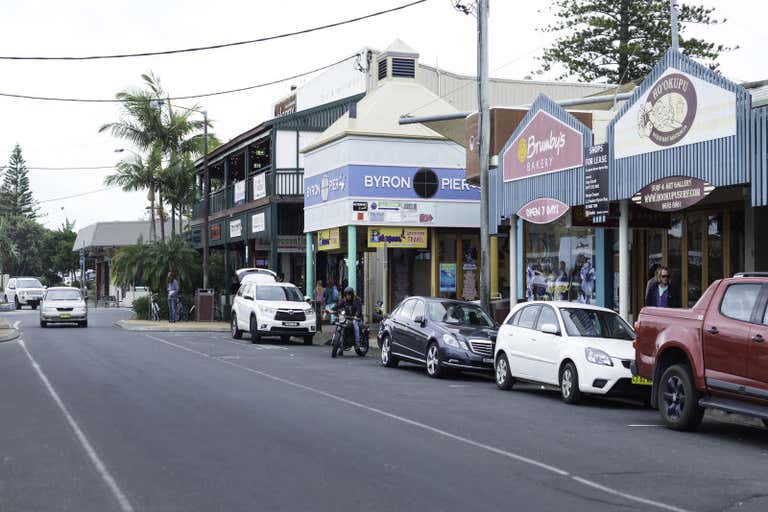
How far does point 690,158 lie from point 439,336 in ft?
18.6

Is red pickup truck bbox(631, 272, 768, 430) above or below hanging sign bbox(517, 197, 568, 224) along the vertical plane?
below

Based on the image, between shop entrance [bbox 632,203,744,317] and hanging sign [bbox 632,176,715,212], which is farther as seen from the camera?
shop entrance [bbox 632,203,744,317]

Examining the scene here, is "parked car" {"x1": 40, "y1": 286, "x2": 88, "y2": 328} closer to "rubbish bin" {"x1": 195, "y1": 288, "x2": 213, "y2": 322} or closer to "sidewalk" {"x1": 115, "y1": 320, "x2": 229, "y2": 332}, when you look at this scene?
"sidewalk" {"x1": 115, "y1": 320, "x2": 229, "y2": 332}

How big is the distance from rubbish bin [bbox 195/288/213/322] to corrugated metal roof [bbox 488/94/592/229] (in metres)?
20.6

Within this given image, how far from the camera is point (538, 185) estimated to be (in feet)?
70.4

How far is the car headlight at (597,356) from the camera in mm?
14750

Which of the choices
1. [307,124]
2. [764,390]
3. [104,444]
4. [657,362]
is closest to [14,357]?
[104,444]

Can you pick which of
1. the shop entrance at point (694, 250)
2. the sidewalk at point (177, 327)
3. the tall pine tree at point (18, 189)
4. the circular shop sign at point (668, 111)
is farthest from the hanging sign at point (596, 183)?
the tall pine tree at point (18, 189)

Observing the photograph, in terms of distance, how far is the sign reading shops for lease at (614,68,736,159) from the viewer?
15680 millimetres

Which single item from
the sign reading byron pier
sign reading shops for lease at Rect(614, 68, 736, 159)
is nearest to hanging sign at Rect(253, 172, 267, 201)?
the sign reading byron pier

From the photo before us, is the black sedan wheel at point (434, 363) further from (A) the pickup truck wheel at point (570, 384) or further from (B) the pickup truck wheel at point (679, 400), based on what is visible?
(B) the pickup truck wheel at point (679, 400)

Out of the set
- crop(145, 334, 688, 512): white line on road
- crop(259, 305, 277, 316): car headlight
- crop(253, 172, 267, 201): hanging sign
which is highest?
crop(253, 172, 267, 201): hanging sign

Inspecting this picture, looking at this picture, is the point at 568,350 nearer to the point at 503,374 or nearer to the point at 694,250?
the point at 503,374

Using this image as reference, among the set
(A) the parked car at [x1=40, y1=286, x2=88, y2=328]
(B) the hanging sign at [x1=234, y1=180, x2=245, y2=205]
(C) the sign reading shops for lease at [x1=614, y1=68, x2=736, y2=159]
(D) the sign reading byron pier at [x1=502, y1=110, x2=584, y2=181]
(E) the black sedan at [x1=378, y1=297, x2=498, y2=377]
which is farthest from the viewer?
(B) the hanging sign at [x1=234, y1=180, x2=245, y2=205]
